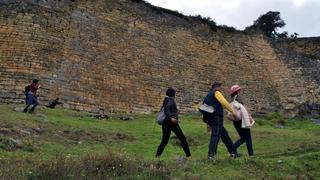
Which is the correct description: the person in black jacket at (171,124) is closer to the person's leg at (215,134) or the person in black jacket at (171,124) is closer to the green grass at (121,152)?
the green grass at (121,152)

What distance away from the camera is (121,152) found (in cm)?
1078

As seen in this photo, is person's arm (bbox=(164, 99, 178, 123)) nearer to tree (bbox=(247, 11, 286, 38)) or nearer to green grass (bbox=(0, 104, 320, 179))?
green grass (bbox=(0, 104, 320, 179))

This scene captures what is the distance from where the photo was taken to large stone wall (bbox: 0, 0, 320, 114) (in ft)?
59.8

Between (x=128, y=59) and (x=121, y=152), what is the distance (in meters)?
10.6

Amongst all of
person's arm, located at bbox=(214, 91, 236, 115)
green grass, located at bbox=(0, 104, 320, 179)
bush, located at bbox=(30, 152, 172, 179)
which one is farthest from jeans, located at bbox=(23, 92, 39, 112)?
bush, located at bbox=(30, 152, 172, 179)

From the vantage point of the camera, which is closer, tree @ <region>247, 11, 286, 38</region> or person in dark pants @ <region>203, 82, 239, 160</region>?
person in dark pants @ <region>203, 82, 239, 160</region>

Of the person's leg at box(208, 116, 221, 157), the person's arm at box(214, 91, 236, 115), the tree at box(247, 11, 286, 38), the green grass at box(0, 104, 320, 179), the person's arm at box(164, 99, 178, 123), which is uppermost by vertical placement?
the tree at box(247, 11, 286, 38)

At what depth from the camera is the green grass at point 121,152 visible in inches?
312

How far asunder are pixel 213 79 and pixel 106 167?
16.4m

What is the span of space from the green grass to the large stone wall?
145 cm

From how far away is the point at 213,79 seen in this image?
24047 mm

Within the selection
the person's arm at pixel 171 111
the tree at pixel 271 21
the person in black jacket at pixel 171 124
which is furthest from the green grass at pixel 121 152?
the tree at pixel 271 21

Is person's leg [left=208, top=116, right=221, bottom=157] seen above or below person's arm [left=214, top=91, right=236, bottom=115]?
below

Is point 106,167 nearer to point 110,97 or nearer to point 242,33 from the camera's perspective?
point 110,97
